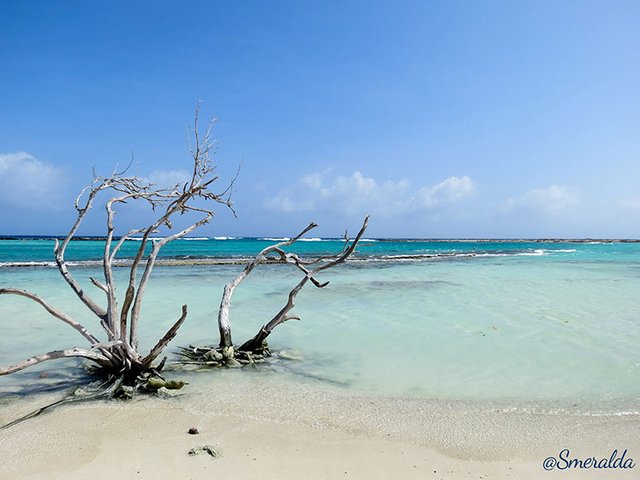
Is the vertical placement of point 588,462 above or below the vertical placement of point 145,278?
below

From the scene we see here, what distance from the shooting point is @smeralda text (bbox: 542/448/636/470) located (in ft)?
11.2

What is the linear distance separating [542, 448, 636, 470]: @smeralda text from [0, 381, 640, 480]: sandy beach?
43mm

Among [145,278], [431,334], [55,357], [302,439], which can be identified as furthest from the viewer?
[431,334]

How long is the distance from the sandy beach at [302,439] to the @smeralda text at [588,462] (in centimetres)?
4

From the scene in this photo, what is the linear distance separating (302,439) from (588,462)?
7.38 ft

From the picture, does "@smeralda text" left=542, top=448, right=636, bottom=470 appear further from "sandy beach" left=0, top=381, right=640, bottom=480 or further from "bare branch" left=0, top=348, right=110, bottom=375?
"bare branch" left=0, top=348, right=110, bottom=375

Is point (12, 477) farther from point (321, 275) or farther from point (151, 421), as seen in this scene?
point (321, 275)

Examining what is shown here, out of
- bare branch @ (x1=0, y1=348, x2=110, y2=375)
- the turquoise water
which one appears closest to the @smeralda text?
the turquoise water

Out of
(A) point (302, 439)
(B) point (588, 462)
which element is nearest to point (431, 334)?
(B) point (588, 462)

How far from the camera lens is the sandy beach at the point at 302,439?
10.8 ft

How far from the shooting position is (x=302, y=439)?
3.82 meters

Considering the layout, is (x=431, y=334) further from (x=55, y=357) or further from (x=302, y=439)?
(x=55, y=357)

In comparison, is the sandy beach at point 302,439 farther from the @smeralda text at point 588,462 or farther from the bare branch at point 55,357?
the bare branch at point 55,357

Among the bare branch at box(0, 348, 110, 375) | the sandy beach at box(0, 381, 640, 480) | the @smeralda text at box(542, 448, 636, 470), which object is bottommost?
the @smeralda text at box(542, 448, 636, 470)
